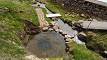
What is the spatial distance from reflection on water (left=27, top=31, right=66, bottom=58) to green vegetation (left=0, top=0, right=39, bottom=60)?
167 cm

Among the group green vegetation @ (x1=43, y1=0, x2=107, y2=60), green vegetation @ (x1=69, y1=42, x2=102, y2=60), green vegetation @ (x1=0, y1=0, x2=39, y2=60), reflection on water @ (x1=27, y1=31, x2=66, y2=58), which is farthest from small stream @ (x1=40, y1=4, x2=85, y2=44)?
green vegetation @ (x1=0, y1=0, x2=39, y2=60)

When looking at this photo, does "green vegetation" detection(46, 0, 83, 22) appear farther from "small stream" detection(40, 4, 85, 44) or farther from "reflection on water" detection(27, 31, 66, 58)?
"reflection on water" detection(27, 31, 66, 58)

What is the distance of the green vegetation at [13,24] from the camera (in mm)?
21617

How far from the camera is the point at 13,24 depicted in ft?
91.0

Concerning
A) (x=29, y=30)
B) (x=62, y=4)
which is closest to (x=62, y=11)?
(x=62, y=4)

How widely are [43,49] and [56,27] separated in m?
5.86

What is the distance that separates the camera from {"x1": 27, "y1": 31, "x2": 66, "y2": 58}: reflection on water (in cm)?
2456

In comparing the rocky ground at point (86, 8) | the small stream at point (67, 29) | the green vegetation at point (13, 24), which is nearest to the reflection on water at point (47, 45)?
the small stream at point (67, 29)

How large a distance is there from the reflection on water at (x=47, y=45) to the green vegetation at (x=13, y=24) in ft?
5.48

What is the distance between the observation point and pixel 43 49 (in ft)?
82.6

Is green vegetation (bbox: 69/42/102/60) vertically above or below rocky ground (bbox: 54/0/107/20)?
above

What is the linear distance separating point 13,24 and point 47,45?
14.5 feet

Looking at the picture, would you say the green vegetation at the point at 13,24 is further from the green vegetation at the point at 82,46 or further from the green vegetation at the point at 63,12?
the green vegetation at the point at 82,46

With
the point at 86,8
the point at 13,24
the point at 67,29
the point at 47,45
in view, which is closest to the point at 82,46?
the point at 47,45
